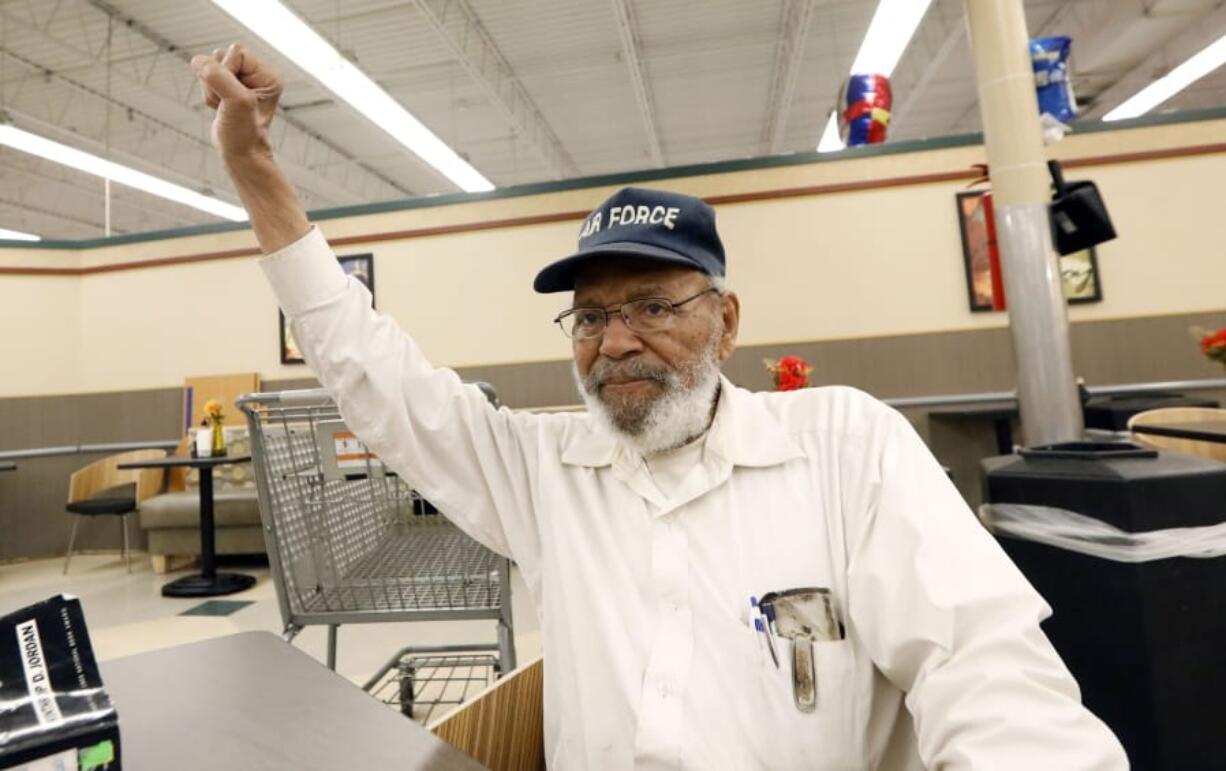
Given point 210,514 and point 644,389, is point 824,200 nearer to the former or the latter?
point 644,389

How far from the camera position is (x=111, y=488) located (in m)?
4.70

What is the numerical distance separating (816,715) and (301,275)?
3.36 ft

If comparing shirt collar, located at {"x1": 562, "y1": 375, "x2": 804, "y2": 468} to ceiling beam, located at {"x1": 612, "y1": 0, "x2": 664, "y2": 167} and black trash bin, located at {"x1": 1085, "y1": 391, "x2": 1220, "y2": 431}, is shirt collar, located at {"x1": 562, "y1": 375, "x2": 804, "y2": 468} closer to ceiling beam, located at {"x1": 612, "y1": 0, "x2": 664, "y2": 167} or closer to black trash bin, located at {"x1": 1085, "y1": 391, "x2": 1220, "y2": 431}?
black trash bin, located at {"x1": 1085, "y1": 391, "x2": 1220, "y2": 431}

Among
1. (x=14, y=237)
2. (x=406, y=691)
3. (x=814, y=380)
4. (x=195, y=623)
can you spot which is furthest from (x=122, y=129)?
(x=406, y=691)

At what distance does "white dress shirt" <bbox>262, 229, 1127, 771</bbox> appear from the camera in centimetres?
73

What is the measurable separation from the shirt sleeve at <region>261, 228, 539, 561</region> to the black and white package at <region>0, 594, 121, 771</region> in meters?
0.50

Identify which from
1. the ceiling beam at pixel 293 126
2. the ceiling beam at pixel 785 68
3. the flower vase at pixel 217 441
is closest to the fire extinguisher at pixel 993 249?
the flower vase at pixel 217 441

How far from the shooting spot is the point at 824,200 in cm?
443

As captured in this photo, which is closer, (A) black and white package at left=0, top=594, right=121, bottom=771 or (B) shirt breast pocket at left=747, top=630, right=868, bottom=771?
(A) black and white package at left=0, top=594, right=121, bottom=771

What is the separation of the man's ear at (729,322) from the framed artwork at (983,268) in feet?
12.1

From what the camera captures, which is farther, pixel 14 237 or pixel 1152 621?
pixel 14 237

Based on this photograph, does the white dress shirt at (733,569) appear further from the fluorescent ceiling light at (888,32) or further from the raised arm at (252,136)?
the fluorescent ceiling light at (888,32)

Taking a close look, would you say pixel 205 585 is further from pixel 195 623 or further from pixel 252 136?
pixel 252 136

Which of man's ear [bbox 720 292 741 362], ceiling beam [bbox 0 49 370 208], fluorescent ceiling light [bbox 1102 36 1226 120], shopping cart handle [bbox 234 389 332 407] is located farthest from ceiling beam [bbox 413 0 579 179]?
fluorescent ceiling light [bbox 1102 36 1226 120]
